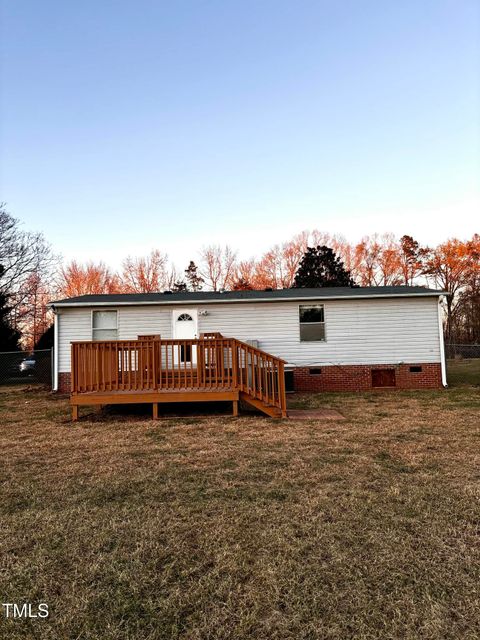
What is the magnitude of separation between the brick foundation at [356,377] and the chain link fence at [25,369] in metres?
9.77

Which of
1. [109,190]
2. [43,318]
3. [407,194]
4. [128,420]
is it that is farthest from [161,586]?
[43,318]

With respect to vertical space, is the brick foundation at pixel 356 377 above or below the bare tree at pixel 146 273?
below

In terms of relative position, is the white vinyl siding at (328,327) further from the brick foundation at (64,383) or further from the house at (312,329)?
the brick foundation at (64,383)

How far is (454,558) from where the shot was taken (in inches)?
87.7

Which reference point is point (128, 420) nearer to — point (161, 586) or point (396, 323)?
point (161, 586)

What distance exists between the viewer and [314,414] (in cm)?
716

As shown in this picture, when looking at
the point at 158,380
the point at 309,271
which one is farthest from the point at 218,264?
the point at 158,380

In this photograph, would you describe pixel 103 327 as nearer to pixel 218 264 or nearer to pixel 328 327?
pixel 328 327

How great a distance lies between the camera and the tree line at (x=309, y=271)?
28531 mm

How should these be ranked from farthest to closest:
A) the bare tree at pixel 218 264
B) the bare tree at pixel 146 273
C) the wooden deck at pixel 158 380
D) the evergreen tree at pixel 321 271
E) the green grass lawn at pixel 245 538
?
the bare tree at pixel 218 264
the bare tree at pixel 146 273
the evergreen tree at pixel 321 271
the wooden deck at pixel 158 380
the green grass lawn at pixel 245 538

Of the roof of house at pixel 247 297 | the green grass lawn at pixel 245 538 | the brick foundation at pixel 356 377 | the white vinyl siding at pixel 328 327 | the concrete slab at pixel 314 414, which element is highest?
the roof of house at pixel 247 297

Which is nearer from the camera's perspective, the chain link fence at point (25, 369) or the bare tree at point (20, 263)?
the chain link fence at point (25, 369)

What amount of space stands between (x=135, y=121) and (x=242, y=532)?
1296cm

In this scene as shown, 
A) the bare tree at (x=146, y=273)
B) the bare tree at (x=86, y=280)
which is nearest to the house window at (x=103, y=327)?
the bare tree at (x=86, y=280)
